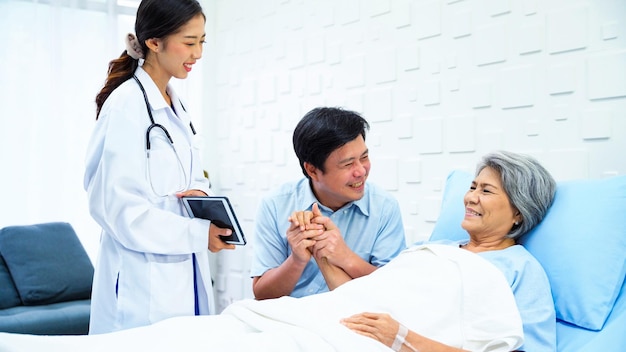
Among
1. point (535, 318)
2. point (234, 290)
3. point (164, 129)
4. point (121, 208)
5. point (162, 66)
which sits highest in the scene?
point (162, 66)

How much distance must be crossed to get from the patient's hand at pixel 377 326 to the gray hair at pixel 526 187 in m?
0.64

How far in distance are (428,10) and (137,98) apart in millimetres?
1716

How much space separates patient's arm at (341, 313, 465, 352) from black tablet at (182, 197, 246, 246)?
1.43ft

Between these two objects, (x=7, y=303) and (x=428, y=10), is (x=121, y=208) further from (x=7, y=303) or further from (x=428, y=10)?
(x=7, y=303)

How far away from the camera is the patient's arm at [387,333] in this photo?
1625 mm

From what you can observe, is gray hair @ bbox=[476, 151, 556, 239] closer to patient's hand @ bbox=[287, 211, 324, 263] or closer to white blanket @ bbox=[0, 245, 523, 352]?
white blanket @ bbox=[0, 245, 523, 352]

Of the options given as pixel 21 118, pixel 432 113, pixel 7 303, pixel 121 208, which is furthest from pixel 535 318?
pixel 21 118

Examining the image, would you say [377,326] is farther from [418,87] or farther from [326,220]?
[418,87]

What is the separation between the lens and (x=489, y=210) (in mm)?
2062

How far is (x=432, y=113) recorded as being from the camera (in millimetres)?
3105

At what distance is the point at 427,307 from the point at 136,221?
83cm

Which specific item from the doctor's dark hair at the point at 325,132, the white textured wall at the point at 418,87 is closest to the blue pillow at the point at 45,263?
the white textured wall at the point at 418,87

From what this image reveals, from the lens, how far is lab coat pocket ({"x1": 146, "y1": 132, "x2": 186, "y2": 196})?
1905mm

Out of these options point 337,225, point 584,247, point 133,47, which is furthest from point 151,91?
point 584,247
